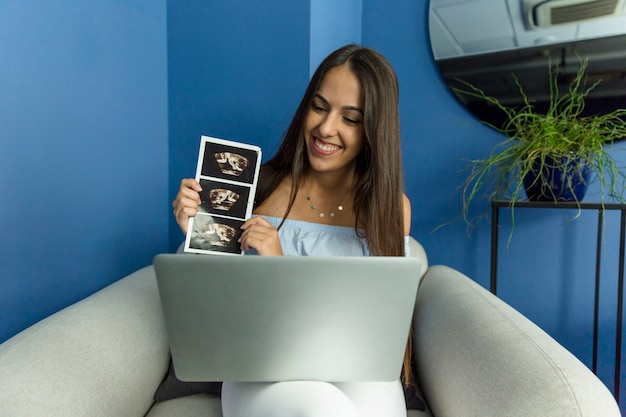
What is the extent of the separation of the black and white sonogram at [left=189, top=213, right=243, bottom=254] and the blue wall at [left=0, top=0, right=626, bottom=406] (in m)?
0.41

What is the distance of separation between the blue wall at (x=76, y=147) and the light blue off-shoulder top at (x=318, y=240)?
1.48 ft

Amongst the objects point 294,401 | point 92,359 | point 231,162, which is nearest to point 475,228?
point 231,162

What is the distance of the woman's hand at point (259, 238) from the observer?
1002 millimetres

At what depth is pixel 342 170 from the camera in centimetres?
139

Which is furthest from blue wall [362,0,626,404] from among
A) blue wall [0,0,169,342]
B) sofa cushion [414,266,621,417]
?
blue wall [0,0,169,342]

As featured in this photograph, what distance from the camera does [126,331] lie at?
1.05 m

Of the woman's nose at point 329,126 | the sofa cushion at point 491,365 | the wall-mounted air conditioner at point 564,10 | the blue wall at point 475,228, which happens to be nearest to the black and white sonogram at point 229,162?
the woman's nose at point 329,126

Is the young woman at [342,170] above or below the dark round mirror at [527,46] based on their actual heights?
below

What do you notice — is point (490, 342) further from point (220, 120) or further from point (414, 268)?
point (220, 120)

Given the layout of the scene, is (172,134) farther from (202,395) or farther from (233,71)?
(202,395)

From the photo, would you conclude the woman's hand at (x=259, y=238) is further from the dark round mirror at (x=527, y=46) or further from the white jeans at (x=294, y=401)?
the dark round mirror at (x=527, y=46)

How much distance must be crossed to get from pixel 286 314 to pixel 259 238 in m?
0.34

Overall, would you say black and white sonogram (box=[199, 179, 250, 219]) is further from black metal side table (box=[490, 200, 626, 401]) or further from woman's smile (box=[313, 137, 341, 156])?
black metal side table (box=[490, 200, 626, 401])

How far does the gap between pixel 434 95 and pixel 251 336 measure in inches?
54.3
